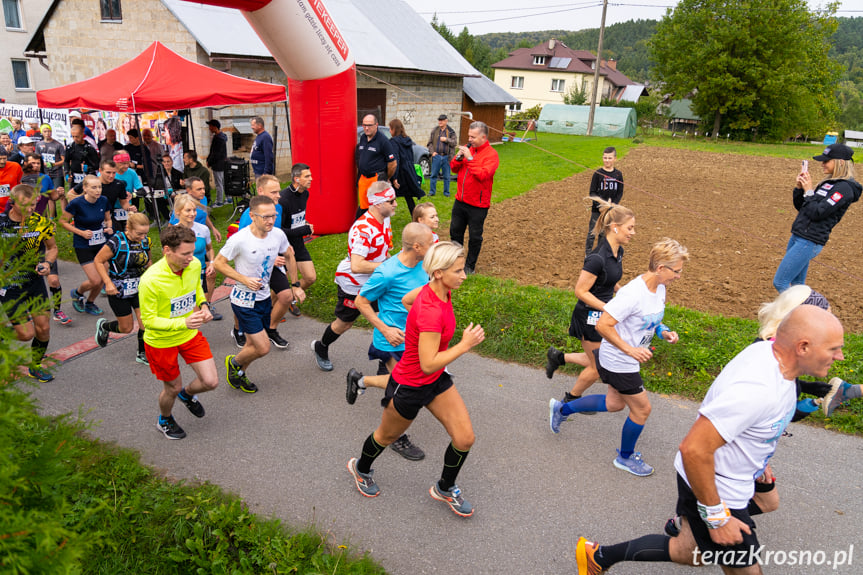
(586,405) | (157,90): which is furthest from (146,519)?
(157,90)

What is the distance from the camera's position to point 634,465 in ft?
14.2

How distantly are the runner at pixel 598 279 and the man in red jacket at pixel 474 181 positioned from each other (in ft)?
10.8

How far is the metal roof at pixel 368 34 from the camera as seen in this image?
14.3 metres

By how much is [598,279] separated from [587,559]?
7.26ft

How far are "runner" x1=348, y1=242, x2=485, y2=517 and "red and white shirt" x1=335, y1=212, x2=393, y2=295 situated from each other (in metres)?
1.69

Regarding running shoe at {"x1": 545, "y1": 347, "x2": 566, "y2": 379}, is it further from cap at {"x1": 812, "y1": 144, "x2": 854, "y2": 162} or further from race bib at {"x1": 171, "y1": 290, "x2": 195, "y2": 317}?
cap at {"x1": 812, "y1": 144, "x2": 854, "y2": 162}

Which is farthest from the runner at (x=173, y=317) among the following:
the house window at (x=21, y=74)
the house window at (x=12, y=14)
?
the house window at (x=12, y=14)

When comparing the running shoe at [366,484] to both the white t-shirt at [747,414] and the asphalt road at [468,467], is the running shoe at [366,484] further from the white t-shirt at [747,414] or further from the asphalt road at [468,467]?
the white t-shirt at [747,414]

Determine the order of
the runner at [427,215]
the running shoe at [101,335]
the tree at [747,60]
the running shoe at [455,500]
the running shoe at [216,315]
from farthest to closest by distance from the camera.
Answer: the tree at [747,60] → the running shoe at [216,315] → the running shoe at [101,335] → the runner at [427,215] → the running shoe at [455,500]

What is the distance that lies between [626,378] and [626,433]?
0.48 meters

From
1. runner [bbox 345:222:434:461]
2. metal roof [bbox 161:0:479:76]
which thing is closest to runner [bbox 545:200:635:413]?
runner [bbox 345:222:434:461]

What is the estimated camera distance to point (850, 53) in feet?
472

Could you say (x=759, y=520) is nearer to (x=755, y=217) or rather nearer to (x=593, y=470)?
(x=593, y=470)

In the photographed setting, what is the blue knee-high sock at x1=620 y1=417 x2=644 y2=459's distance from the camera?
4172mm
